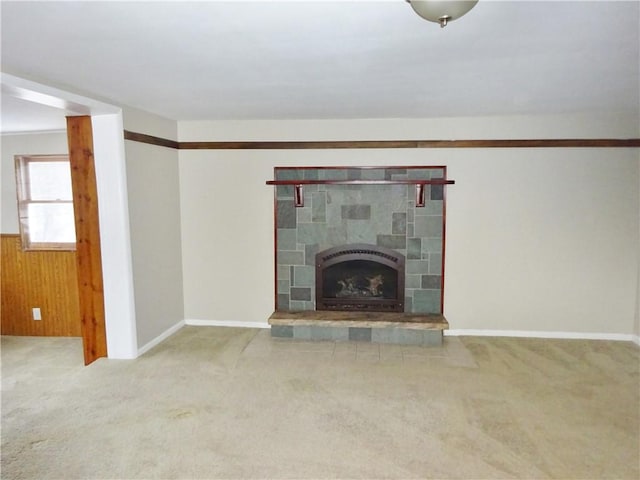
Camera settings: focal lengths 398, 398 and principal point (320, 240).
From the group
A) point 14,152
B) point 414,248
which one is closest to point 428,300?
point 414,248

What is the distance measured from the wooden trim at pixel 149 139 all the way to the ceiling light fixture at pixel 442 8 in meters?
2.88

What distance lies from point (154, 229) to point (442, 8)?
3329 millimetres

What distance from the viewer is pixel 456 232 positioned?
13.4 ft

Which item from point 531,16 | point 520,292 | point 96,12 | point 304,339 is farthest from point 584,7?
point 304,339

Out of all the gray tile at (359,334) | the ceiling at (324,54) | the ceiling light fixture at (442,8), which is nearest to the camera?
the ceiling light fixture at (442,8)

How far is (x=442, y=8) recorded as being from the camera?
1259mm

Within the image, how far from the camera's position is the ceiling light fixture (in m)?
1.24

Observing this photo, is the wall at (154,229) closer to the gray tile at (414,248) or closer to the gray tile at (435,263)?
the gray tile at (414,248)

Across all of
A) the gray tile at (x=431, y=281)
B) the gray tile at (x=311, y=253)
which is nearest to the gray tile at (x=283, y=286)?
the gray tile at (x=311, y=253)

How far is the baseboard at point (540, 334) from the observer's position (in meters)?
3.99

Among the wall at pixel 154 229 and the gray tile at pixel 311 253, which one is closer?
the wall at pixel 154 229

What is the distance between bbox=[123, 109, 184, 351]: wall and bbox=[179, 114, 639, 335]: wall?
1.10 ft

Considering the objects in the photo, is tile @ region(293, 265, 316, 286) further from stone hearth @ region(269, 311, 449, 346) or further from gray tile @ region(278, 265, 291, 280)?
stone hearth @ region(269, 311, 449, 346)

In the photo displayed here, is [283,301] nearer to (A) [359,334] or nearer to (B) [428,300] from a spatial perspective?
(A) [359,334]
